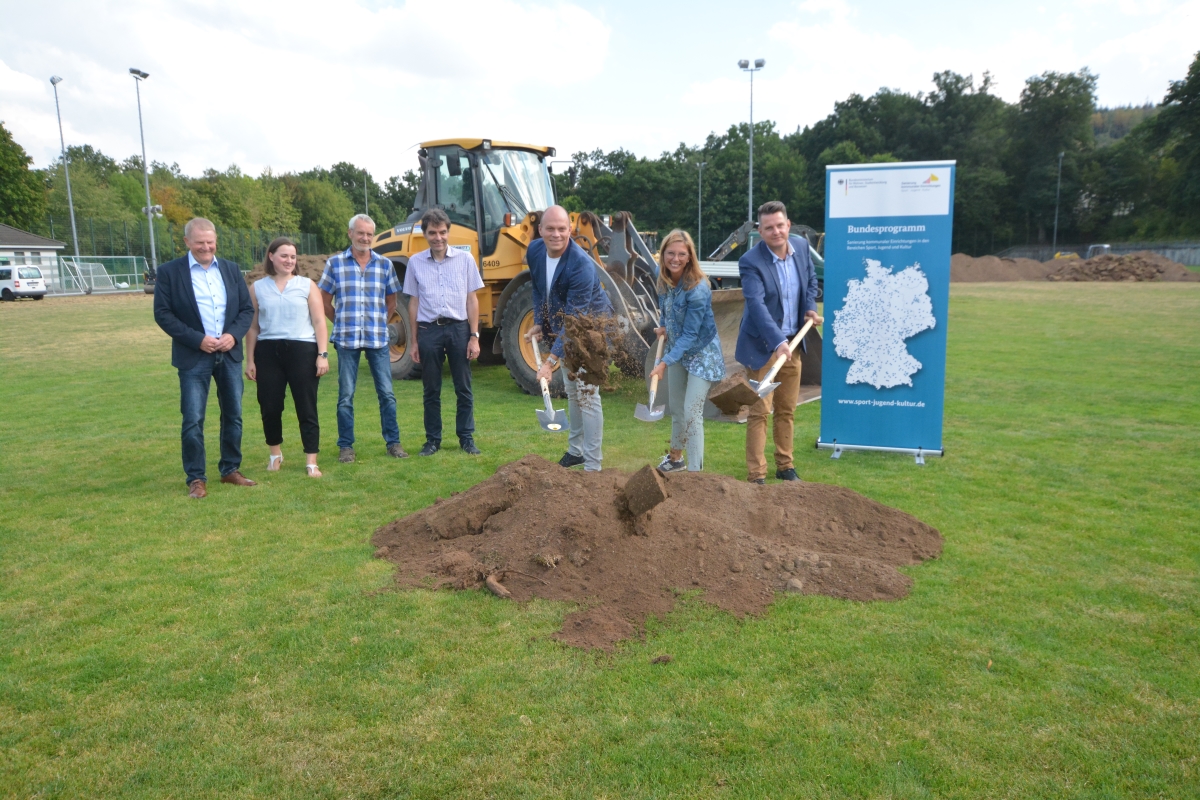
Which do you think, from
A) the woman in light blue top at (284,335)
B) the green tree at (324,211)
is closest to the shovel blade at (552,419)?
the woman in light blue top at (284,335)

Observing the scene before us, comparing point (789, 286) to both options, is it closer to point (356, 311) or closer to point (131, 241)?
point (356, 311)

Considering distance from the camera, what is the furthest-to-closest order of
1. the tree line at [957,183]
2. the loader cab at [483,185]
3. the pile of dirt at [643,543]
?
the tree line at [957,183] < the loader cab at [483,185] < the pile of dirt at [643,543]

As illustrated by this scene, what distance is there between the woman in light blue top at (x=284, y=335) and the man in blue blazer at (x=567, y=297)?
1.73m

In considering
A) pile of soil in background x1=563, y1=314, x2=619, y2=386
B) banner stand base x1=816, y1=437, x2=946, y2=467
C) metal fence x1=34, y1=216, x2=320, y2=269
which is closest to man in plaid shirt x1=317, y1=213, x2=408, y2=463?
pile of soil in background x1=563, y1=314, x2=619, y2=386

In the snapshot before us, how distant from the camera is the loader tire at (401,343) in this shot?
1071 centimetres

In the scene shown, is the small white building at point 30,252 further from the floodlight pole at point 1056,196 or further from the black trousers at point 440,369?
the floodlight pole at point 1056,196

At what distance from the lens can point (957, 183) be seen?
198 ft

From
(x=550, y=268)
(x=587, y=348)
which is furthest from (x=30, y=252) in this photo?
(x=587, y=348)

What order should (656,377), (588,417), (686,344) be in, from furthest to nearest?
(588,417) → (686,344) → (656,377)

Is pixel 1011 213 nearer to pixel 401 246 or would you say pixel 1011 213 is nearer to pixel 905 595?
pixel 401 246

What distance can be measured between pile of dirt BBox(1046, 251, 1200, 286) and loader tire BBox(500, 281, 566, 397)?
33.2 metres

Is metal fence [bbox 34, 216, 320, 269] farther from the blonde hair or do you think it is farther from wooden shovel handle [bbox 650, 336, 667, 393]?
the blonde hair

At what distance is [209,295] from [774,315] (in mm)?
3945

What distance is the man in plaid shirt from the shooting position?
21.5 ft
